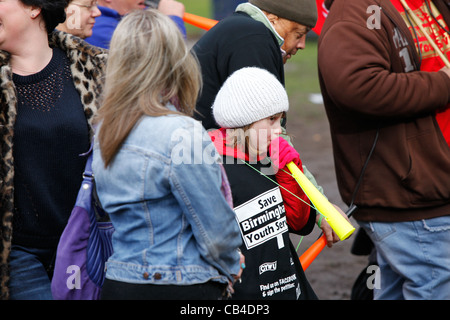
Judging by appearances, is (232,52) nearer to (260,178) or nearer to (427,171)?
(260,178)

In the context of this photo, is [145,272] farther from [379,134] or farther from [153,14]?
[379,134]

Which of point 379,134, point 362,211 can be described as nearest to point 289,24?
point 379,134

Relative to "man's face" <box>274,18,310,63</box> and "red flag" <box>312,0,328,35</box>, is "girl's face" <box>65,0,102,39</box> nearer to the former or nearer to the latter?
"man's face" <box>274,18,310,63</box>

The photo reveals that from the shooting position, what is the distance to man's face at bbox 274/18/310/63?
10.5ft

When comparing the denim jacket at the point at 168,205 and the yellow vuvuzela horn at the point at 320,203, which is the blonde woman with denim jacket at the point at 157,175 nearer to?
the denim jacket at the point at 168,205

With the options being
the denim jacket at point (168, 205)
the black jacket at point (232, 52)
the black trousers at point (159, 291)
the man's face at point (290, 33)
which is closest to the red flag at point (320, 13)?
the man's face at point (290, 33)

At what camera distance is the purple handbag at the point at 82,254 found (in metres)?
2.35

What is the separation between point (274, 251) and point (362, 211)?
0.61m

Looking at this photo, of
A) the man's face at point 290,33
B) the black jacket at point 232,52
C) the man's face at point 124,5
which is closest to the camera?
the black jacket at point 232,52

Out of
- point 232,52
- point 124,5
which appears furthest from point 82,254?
point 124,5

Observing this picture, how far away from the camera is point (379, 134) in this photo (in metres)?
2.88

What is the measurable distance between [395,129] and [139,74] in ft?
4.20

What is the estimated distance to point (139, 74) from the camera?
2104 mm

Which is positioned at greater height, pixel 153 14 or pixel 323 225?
pixel 153 14
